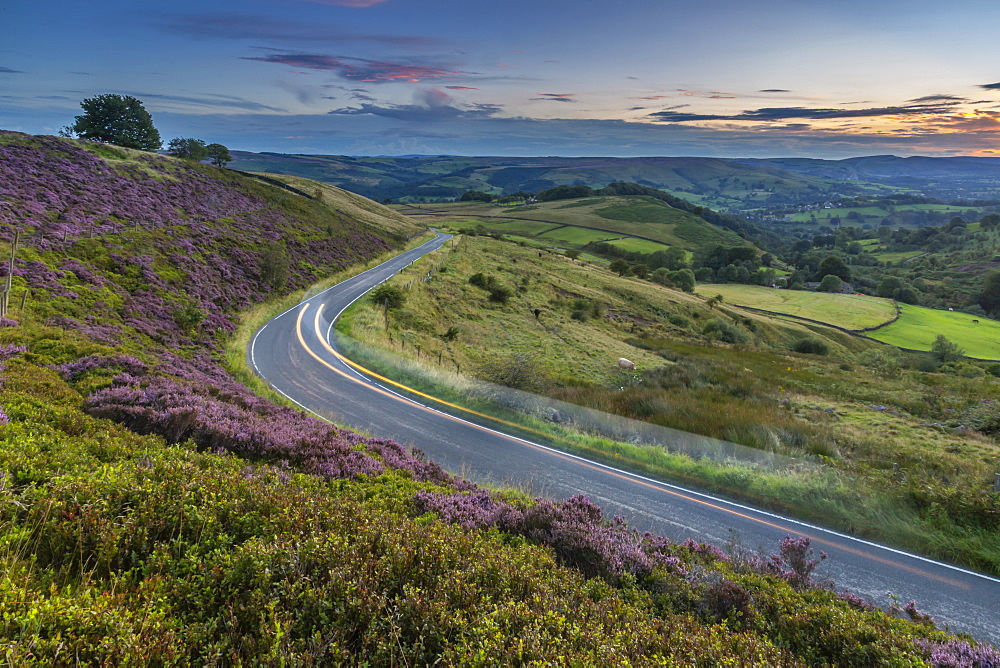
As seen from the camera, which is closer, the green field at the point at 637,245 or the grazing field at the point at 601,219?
the green field at the point at 637,245

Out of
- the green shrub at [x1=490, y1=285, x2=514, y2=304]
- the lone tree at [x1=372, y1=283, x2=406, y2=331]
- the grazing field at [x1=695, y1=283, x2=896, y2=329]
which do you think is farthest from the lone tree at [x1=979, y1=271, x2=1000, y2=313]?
the lone tree at [x1=372, y1=283, x2=406, y2=331]

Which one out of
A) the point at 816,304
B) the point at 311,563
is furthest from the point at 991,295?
the point at 311,563

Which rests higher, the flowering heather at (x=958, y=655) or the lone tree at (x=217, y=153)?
the lone tree at (x=217, y=153)

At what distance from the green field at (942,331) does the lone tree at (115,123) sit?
110 meters

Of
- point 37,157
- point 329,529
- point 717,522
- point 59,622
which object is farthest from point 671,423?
point 37,157

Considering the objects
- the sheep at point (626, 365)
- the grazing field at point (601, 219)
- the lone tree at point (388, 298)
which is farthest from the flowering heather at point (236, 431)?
the grazing field at point (601, 219)

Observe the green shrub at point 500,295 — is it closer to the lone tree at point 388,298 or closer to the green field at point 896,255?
the lone tree at point 388,298

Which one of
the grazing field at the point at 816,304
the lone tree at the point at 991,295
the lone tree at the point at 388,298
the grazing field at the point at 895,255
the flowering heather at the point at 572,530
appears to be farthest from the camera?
the grazing field at the point at 895,255

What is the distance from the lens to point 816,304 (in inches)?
3460

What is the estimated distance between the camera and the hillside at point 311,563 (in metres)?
3.41

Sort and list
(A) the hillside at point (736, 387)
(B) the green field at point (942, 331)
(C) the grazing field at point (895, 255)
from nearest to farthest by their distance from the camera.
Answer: (A) the hillside at point (736, 387)
(B) the green field at point (942, 331)
(C) the grazing field at point (895, 255)

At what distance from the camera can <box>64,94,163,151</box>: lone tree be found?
5931 centimetres

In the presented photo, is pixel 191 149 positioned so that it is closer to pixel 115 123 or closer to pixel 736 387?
pixel 115 123

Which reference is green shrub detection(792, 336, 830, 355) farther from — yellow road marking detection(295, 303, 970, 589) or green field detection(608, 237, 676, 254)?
green field detection(608, 237, 676, 254)
